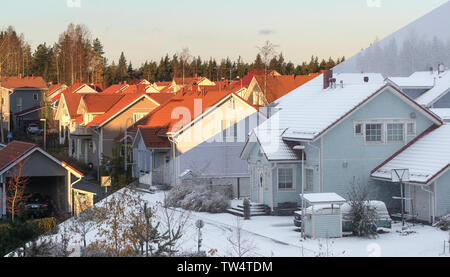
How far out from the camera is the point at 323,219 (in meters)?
18.3

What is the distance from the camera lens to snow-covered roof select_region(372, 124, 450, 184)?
67.0ft

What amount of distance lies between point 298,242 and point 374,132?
23.3ft

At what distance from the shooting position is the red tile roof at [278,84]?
1344 inches

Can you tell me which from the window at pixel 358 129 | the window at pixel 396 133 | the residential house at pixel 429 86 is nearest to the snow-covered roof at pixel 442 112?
the residential house at pixel 429 86

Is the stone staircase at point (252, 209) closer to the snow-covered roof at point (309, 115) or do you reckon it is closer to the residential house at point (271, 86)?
the snow-covered roof at point (309, 115)

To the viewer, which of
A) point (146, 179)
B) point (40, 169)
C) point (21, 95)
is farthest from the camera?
point (21, 95)

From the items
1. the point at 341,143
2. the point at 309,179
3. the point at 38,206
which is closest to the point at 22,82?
the point at 38,206

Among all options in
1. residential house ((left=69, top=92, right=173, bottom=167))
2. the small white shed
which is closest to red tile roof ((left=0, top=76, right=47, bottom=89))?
residential house ((left=69, top=92, right=173, bottom=167))

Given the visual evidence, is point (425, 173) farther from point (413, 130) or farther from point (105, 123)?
point (105, 123)

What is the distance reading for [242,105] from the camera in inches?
1159

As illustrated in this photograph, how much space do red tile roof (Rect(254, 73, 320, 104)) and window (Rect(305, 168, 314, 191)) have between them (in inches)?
407
